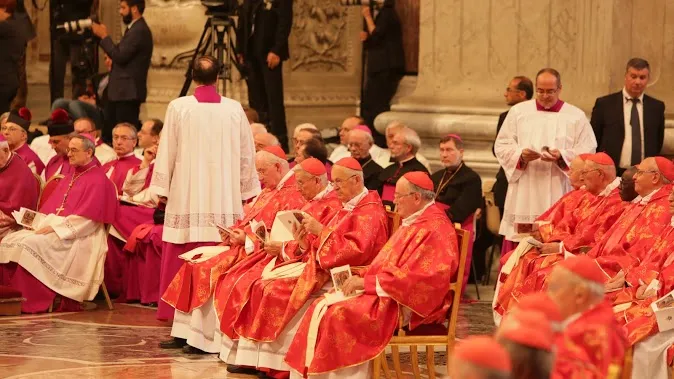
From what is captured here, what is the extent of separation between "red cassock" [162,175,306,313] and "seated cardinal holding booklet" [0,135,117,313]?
1.47 meters

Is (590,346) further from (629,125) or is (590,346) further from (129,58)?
(129,58)

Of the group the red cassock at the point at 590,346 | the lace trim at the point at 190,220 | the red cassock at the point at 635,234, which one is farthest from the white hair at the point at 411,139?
the red cassock at the point at 590,346

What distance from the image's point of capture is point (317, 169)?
28.0ft

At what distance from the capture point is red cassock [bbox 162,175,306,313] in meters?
9.04

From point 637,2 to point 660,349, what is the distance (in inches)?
208

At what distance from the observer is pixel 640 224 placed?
311 inches

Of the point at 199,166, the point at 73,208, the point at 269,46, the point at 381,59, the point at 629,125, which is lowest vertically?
the point at 73,208

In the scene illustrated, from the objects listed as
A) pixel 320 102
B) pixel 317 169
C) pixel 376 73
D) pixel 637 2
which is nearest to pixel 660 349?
pixel 317 169

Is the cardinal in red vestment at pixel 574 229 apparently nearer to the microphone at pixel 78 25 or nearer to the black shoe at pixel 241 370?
the black shoe at pixel 241 370

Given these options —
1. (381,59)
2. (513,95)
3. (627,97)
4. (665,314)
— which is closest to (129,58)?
(381,59)

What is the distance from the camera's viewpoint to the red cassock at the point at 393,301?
7449 millimetres

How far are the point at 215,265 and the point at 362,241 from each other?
145 cm

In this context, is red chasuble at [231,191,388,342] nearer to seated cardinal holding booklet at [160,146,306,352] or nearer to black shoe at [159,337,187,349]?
seated cardinal holding booklet at [160,146,306,352]

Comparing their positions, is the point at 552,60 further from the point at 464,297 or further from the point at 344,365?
the point at 344,365
